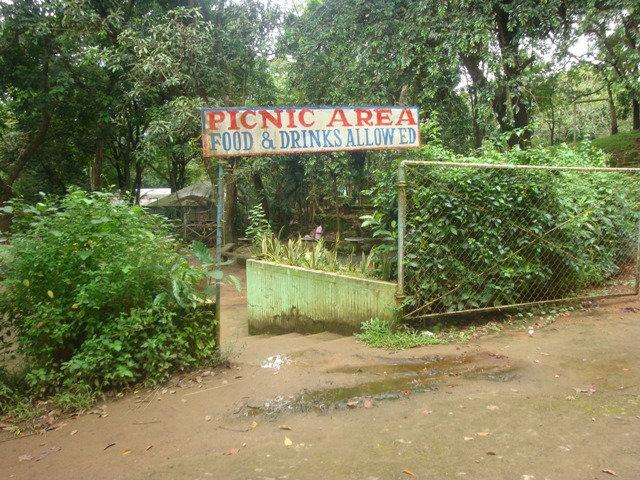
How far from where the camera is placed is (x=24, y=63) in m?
13.4

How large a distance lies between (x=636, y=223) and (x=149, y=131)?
9965 mm

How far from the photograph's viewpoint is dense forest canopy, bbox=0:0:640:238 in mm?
9258

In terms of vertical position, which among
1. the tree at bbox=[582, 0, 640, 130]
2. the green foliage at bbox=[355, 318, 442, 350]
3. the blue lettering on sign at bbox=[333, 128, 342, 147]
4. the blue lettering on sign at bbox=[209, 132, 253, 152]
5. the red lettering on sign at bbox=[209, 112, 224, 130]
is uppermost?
the tree at bbox=[582, 0, 640, 130]

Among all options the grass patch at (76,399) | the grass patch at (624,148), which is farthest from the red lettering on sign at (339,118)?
the grass patch at (624,148)

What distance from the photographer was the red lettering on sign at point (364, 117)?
171 inches

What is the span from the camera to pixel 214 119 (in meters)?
3.76

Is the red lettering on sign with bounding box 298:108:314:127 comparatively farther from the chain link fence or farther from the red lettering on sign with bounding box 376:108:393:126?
the chain link fence

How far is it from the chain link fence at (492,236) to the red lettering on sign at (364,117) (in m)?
0.57

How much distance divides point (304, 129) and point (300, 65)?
9.77 m

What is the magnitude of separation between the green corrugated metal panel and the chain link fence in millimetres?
415

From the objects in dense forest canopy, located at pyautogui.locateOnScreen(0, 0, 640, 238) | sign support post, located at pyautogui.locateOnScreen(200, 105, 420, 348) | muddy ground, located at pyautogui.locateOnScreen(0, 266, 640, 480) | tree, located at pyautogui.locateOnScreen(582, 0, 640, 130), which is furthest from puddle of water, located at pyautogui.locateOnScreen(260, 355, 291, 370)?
tree, located at pyautogui.locateOnScreen(582, 0, 640, 130)

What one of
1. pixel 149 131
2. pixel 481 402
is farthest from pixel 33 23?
pixel 481 402

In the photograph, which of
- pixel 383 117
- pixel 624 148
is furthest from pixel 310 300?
pixel 624 148

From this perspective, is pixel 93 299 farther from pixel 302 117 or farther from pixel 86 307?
pixel 302 117
